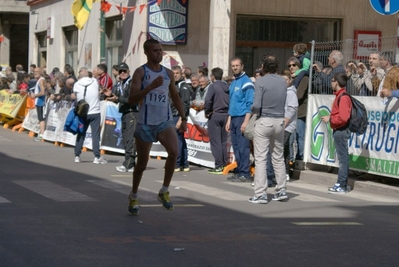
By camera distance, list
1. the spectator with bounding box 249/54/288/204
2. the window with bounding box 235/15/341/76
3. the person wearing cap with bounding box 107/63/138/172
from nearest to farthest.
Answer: the spectator with bounding box 249/54/288/204 < the person wearing cap with bounding box 107/63/138/172 < the window with bounding box 235/15/341/76

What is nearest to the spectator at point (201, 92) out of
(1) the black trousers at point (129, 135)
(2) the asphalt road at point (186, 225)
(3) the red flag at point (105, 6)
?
(1) the black trousers at point (129, 135)

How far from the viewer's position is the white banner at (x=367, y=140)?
1310cm

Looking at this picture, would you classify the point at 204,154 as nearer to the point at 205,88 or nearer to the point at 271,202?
the point at 205,88

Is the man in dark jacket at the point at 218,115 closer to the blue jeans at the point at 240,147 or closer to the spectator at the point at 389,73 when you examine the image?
the blue jeans at the point at 240,147

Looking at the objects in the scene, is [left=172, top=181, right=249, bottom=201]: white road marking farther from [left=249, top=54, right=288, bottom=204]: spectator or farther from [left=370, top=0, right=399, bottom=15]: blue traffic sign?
[left=370, top=0, right=399, bottom=15]: blue traffic sign

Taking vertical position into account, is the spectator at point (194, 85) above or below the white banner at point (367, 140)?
above

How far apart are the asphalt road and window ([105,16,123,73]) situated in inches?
494

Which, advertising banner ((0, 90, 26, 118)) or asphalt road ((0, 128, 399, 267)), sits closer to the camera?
asphalt road ((0, 128, 399, 267))

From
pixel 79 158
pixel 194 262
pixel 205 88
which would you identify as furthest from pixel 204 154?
pixel 194 262

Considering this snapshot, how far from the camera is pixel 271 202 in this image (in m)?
11.5

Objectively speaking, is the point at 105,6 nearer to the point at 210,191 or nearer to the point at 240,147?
the point at 240,147

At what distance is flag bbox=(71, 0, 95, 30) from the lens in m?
27.2

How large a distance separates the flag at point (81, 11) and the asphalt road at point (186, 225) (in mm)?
13639

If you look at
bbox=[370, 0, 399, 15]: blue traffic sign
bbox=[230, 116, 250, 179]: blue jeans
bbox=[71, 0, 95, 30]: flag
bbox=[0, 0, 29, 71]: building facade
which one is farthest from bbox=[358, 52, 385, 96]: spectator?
bbox=[0, 0, 29, 71]: building facade
